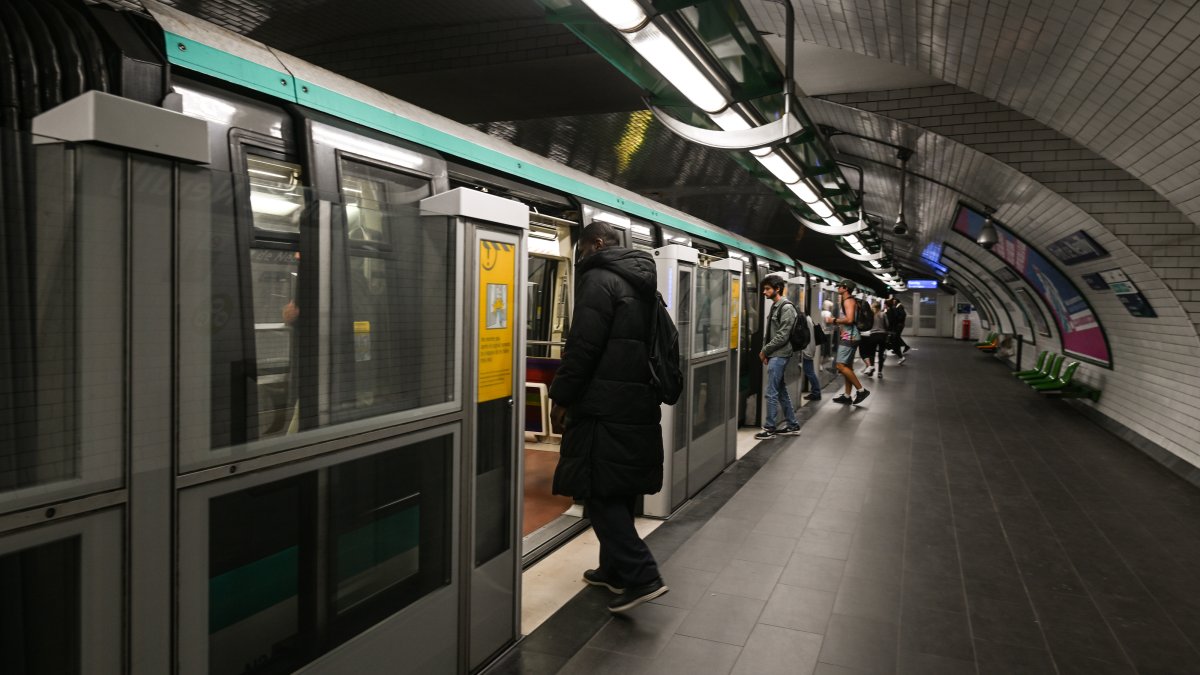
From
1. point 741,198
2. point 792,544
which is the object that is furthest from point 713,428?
point 741,198

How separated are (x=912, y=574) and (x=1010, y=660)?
0.94 metres

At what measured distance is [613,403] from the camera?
3.12 metres

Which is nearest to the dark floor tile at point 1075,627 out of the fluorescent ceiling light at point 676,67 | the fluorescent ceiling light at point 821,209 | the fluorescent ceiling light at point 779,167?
the fluorescent ceiling light at point 676,67

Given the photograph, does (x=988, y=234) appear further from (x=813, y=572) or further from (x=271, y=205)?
(x=271, y=205)

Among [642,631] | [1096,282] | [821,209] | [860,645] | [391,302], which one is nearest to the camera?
[391,302]

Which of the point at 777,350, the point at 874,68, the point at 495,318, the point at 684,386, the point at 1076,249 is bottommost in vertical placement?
the point at 684,386

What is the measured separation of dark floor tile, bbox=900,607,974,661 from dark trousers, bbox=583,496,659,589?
116 cm

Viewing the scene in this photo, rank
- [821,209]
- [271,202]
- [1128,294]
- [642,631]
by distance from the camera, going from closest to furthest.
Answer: [271,202]
[642,631]
[1128,294]
[821,209]

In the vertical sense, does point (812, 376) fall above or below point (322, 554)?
below

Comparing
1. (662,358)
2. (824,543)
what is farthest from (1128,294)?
(662,358)

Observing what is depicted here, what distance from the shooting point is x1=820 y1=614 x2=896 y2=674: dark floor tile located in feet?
9.43

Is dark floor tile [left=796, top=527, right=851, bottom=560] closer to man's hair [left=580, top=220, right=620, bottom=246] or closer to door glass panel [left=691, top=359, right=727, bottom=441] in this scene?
door glass panel [left=691, top=359, right=727, bottom=441]

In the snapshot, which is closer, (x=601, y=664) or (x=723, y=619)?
(x=601, y=664)

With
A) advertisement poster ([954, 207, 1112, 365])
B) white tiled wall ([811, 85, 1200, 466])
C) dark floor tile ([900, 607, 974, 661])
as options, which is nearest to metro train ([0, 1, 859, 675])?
dark floor tile ([900, 607, 974, 661])
